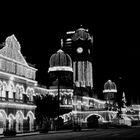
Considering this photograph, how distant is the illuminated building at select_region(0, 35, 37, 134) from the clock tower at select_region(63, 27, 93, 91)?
82.4 m

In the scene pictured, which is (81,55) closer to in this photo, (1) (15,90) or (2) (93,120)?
(2) (93,120)

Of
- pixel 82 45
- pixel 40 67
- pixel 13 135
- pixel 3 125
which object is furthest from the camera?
pixel 82 45

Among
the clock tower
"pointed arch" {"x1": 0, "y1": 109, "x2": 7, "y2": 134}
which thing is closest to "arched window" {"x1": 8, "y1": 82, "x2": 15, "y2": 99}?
"pointed arch" {"x1": 0, "y1": 109, "x2": 7, "y2": 134}

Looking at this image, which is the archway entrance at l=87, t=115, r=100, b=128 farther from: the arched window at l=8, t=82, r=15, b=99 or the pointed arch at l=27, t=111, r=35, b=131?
the arched window at l=8, t=82, r=15, b=99

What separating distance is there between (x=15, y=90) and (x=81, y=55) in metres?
108

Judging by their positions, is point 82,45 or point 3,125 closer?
point 3,125

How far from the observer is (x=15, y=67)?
69125 mm

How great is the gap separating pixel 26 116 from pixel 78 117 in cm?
5011

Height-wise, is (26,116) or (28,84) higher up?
(28,84)

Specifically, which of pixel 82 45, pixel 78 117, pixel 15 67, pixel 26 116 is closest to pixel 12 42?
pixel 15 67

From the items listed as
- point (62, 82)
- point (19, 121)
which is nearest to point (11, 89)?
point (19, 121)

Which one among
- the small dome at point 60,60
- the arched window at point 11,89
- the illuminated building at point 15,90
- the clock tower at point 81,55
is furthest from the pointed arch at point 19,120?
the clock tower at point 81,55

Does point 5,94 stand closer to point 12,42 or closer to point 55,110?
point 12,42

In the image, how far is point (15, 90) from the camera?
227ft
